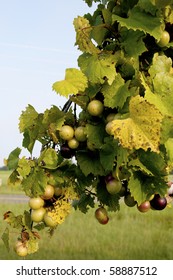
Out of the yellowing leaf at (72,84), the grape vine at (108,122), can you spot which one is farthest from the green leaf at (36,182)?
the yellowing leaf at (72,84)

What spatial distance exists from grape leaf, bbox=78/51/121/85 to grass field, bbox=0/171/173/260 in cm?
773

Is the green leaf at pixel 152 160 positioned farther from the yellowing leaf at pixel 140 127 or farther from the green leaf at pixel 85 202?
the green leaf at pixel 85 202

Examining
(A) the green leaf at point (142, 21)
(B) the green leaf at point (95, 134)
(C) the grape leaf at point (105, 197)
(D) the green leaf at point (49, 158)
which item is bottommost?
(C) the grape leaf at point (105, 197)

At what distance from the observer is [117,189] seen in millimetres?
3279

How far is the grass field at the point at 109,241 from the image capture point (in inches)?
446

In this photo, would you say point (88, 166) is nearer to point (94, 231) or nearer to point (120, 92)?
point (120, 92)

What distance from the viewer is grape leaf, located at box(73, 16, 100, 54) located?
10.5 ft

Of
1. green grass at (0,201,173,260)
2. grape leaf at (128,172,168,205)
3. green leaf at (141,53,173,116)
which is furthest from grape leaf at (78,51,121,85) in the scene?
green grass at (0,201,173,260)

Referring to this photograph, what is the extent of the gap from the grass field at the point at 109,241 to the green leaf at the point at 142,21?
790 cm

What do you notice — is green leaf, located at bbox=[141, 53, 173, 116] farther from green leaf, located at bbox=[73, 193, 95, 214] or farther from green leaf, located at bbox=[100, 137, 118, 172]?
green leaf, located at bbox=[73, 193, 95, 214]

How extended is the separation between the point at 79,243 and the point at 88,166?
364 inches

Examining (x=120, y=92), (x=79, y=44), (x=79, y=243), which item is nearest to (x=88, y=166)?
(x=120, y=92)

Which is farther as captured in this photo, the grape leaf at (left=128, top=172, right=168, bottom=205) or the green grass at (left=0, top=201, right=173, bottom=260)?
the green grass at (left=0, top=201, right=173, bottom=260)

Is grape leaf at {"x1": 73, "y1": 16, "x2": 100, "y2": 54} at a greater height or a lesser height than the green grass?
greater
